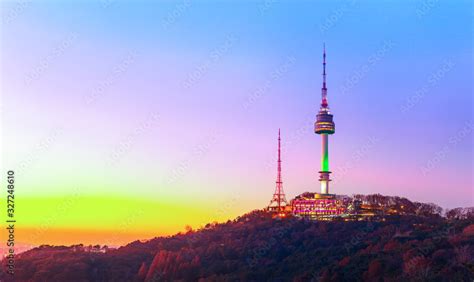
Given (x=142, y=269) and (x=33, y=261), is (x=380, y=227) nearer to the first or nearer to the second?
(x=142, y=269)

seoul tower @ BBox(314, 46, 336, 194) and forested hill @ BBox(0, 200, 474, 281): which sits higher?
seoul tower @ BBox(314, 46, 336, 194)

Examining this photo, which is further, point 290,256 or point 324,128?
point 324,128

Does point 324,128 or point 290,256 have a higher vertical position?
point 324,128

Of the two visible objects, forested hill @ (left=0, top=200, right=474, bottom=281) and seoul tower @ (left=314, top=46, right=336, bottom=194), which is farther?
seoul tower @ (left=314, top=46, right=336, bottom=194)

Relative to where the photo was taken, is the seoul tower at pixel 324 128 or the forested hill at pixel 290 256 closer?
the forested hill at pixel 290 256
